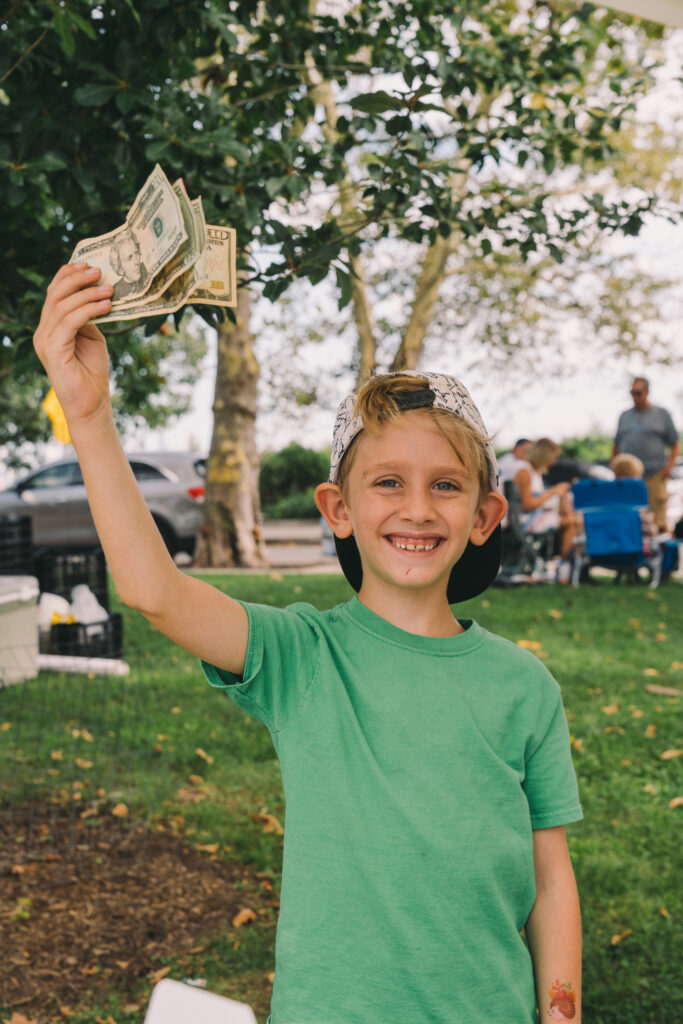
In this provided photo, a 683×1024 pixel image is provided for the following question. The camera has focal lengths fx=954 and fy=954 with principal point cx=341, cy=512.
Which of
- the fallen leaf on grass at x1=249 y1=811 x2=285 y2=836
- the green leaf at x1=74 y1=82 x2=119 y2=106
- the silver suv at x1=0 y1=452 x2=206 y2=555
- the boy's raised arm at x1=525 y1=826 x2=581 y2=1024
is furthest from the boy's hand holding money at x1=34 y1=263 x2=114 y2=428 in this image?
the silver suv at x1=0 y1=452 x2=206 y2=555

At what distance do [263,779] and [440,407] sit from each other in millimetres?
2919

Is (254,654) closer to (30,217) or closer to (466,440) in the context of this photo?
(466,440)

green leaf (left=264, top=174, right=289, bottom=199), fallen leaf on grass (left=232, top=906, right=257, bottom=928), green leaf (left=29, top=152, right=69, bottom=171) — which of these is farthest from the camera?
fallen leaf on grass (left=232, top=906, right=257, bottom=928)

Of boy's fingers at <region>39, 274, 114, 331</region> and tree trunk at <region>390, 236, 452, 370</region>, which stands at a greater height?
tree trunk at <region>390, 236, 452, 370</region>

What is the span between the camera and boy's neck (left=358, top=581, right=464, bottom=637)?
149cm

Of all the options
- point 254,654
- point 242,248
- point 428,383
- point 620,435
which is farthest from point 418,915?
point 620,435

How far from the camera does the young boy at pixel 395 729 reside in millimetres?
1287

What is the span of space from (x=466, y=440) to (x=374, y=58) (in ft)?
6.79

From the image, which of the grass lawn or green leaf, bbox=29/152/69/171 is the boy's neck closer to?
green leaf, bbox=29/152/69/171

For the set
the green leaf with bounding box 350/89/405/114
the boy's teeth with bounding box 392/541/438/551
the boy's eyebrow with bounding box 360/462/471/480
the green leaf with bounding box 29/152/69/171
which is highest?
the green leaf with bounding box 350/89/405/114

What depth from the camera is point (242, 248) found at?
97.2 inches

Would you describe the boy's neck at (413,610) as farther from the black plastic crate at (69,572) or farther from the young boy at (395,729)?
the black plastic crate at (69,572)

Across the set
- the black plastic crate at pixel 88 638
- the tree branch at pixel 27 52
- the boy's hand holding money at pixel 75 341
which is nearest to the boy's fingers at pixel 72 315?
the boy's hand holding money at pixel 75 341

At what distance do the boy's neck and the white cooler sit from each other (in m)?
4.32
